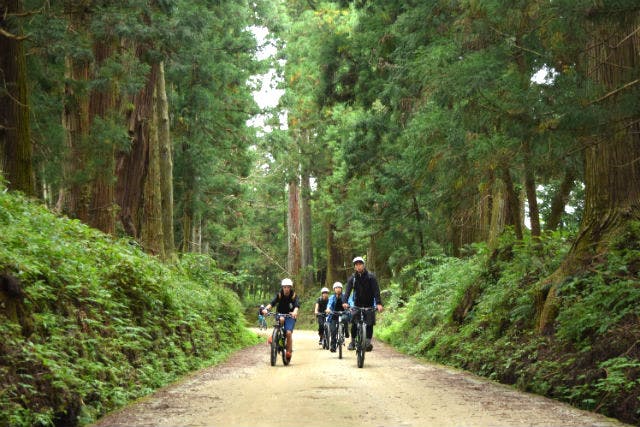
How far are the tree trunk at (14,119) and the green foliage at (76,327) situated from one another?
863 mm

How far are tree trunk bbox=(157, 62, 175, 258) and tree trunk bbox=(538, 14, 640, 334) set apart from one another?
45.7 ft

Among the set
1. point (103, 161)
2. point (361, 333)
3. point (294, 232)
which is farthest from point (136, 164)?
point (294, 232)

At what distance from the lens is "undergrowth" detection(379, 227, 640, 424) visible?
7754 mm

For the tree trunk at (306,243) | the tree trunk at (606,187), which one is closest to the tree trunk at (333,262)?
the tree trunk at (306,243)

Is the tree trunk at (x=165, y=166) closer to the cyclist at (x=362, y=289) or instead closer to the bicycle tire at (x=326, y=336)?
the bicycle tire at (x=326, y=336)

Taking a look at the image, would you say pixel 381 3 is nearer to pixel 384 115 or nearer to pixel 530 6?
pixel 384 115

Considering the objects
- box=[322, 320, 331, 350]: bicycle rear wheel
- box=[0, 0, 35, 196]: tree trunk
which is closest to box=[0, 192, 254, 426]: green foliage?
box=[0, 0, 35, 196]: tree trunk

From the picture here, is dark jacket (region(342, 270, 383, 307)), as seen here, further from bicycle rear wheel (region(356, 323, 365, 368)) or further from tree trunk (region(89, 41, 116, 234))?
tree trunk (region(89, 41, 116, 234))

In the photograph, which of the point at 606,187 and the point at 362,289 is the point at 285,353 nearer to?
the point at 362,289

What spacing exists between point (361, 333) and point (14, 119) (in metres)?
7.06

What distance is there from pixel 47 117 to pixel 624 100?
10855mm

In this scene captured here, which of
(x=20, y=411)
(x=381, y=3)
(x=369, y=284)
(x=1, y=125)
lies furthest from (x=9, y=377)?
(x=381, y=3)

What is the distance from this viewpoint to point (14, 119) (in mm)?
11781

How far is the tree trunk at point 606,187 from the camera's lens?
10148 millimetres
